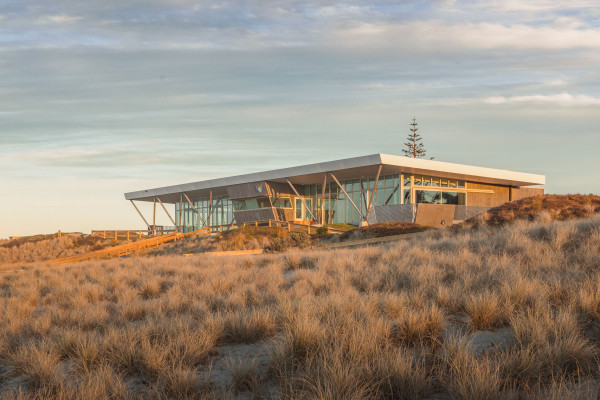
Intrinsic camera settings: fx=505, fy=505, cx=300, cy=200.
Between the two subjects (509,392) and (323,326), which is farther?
(323,326)

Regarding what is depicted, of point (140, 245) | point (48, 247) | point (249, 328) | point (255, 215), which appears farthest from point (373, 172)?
point (249, 328)

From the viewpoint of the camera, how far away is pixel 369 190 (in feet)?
127

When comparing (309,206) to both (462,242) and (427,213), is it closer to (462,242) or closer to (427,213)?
(427,213)

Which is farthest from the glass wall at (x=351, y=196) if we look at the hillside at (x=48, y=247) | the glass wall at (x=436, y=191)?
the hillside at (x=48, y=247)

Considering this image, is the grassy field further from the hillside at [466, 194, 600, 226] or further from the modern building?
the modern building

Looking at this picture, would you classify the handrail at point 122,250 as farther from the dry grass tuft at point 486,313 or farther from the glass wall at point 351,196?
the dry grass tuft at point 486,313

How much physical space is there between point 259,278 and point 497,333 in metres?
6.03

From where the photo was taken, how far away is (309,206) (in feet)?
148

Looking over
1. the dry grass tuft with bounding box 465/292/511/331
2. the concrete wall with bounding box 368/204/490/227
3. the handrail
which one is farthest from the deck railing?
the dry grass tuft with bounding box 465/292/511/331

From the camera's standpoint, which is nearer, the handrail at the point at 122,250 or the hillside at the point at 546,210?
the hillside at the point at 546,210

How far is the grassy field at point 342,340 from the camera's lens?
4586mm

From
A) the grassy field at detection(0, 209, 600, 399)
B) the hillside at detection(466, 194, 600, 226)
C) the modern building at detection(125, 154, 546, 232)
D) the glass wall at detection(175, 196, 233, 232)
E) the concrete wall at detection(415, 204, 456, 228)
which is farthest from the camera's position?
the glass wall at detection(175, 196, 233, 232)

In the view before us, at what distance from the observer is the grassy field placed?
4586mm

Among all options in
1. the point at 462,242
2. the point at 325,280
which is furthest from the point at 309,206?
the point at 325,280
